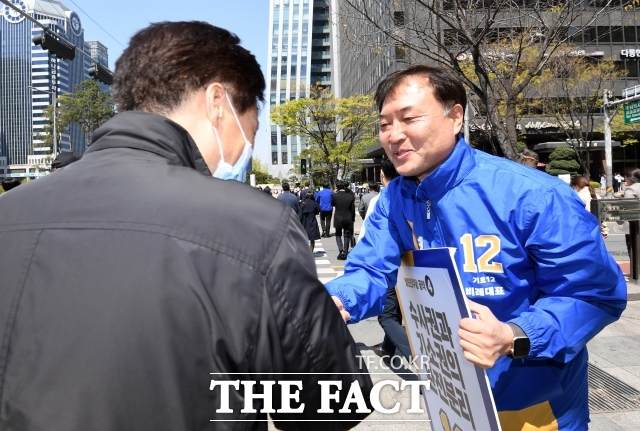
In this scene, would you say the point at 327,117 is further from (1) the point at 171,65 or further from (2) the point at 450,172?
(1) the point at 171,65

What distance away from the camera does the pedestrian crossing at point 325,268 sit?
36.5 ft

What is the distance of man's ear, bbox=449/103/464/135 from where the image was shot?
7.26ft

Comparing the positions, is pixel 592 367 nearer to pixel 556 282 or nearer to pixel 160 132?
pixel 556 282

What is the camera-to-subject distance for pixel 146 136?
1204 millimetres

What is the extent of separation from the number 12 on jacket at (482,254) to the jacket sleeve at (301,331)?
0.90m

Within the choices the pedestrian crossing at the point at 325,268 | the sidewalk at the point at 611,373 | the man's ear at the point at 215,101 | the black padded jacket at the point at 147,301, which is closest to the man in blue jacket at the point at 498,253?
the sidewalk at the point at 611,373

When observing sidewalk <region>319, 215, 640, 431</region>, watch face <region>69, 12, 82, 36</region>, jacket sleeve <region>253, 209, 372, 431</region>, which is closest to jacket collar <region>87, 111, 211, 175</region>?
jacket sleeve <region>253, 209, 372, 431</region>

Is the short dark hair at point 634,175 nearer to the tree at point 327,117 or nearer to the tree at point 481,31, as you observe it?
the tree at point 481,31

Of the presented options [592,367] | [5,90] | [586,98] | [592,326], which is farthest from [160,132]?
[5,90]

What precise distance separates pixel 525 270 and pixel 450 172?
17.0 inches

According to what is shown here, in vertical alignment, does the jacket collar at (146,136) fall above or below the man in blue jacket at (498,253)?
above

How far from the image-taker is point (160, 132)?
121cm

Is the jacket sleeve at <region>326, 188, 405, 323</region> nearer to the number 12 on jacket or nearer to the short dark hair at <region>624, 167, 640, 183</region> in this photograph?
the number 12 on jacket

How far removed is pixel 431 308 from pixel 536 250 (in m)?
0.39
